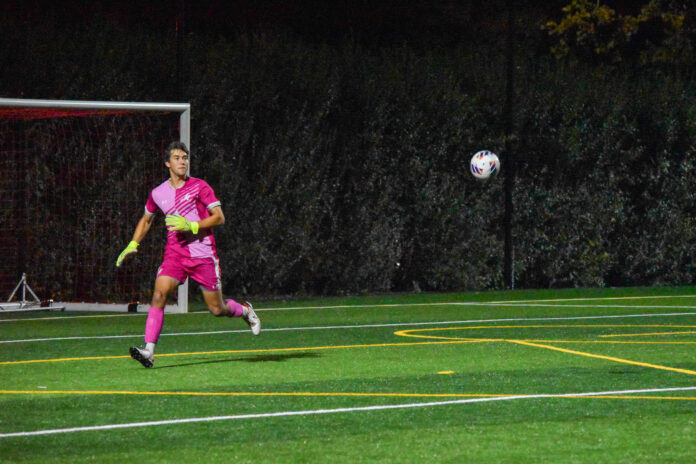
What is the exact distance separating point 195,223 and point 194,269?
23.5 inches

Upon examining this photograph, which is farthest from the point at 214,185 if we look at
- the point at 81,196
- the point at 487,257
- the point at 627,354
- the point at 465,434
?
the point at 465,434

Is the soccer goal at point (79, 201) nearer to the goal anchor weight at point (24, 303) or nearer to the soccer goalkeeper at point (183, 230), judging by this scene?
the goal anchor weight at point (24, 303)

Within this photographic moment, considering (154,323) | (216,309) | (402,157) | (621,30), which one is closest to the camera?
(154,323)

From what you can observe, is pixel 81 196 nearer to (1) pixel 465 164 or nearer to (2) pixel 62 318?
(2) pixel 62 318

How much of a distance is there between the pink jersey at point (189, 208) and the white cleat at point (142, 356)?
101 centimetres

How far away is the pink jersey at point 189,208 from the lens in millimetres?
11688

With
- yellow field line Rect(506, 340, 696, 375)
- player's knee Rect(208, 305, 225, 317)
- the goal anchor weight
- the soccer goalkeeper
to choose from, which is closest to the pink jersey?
the soccer goalkeeper

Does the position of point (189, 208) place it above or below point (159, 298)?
above

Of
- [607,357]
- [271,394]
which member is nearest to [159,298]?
[271,394]

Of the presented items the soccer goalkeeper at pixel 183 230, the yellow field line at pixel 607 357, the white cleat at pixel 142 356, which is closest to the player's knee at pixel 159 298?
the soccer goalkeeper at pixel 183 230

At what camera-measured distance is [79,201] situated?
61.5 ft

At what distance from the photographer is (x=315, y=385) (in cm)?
1034

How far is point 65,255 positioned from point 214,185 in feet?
8.20

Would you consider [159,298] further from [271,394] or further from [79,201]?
[79,201]
